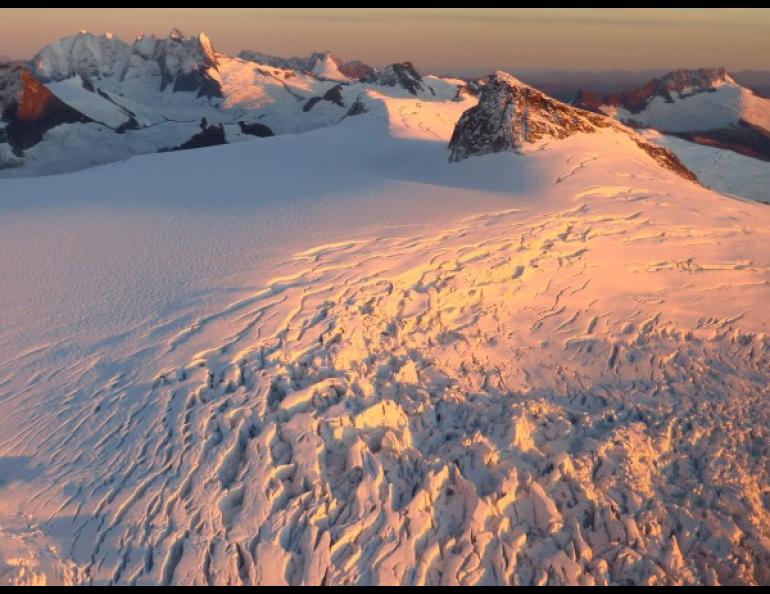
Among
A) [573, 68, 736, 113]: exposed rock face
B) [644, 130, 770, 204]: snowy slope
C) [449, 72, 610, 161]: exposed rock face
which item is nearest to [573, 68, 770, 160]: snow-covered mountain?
[573, 68, 736, 113]: exposed rock face

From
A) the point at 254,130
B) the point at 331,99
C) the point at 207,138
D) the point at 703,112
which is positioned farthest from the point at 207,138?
the point at 703,112

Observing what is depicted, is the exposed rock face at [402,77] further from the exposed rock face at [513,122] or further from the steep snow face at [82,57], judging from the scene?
the exposed rock face at [513,122]

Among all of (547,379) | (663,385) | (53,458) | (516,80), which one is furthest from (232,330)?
(516,80)

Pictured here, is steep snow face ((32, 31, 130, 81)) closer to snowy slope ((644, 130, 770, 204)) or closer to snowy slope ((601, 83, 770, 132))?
snowy slope ((601, 83, 770, 132))

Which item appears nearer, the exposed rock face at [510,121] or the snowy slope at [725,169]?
the exposed rock face at [510,121]

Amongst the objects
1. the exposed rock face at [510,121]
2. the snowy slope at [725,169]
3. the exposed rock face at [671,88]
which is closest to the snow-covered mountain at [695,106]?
the exposed rock face at [671,88]

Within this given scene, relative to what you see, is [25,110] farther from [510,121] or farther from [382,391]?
[382,391]

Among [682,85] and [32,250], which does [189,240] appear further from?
[682,85]
